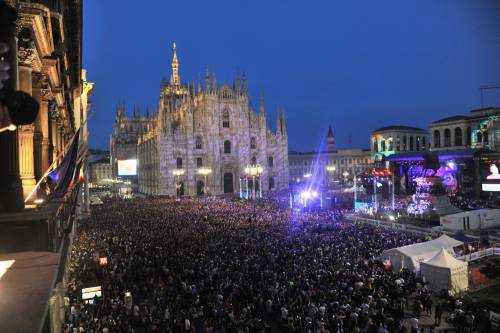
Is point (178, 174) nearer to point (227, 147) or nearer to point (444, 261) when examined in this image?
point (227, 147)

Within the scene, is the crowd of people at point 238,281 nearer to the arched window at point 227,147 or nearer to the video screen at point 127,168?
the arched window at point 227,147

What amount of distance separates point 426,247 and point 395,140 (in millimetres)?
67859

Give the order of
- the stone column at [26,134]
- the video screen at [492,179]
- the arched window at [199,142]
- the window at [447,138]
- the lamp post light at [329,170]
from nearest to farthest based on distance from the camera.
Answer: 1. the stone column at [26,134]
2. the video screen at [492,179]
3. the arched window at [199,142]
4. the lamp post light at [329,170]
5. the window at [447,138]

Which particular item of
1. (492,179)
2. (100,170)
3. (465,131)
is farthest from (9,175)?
(100,170)

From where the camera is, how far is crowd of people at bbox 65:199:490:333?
11211mm

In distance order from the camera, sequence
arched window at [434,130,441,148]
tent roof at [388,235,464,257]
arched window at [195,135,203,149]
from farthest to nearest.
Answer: arched window at [434,130,441,148], arched window at [195,135,203,149], tent roof at [388,235,464,257]

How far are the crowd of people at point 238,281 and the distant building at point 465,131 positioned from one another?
1762 inches

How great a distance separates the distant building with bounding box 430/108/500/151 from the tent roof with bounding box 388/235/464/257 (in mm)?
41059

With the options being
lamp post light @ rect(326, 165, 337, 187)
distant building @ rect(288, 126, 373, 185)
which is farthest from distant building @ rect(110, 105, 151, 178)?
lamp post light @ rect(326, 165, 337, 187)

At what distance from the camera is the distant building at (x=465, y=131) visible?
58.7 meters

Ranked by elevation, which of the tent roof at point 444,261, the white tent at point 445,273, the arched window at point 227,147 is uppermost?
the arched window at point 227,147

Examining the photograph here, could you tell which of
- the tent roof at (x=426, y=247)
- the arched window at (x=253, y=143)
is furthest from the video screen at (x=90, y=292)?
the arched window at (x=253, y=143)

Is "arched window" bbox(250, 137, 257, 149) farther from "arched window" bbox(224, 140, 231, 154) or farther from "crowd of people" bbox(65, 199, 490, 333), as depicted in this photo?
"crowd of people" bbox(65, 199, 490, 333)

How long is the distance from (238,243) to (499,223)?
19.5 metres
